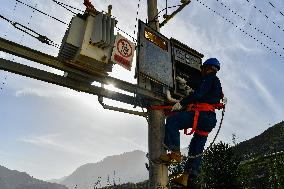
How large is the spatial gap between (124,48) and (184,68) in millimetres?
2006

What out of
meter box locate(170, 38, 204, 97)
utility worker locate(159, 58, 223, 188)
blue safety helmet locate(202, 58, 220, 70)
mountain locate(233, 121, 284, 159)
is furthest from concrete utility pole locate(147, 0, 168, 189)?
mountain locate(233, 121, 284, 159)

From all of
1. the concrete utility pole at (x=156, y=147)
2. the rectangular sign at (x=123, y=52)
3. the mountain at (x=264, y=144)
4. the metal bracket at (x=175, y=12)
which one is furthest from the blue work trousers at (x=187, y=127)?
the mountain at (x=264, y=144)

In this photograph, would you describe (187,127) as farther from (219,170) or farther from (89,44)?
(219,170)

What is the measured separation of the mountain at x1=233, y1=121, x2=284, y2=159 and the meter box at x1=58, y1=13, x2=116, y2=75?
38769mm

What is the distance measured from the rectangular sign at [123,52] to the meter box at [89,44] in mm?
89

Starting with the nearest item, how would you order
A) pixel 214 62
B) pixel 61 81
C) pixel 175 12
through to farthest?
pixel 61 81, pixel 214 62, pixel 175 12

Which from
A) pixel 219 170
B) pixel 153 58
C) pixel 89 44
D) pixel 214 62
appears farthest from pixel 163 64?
pixel 219 170

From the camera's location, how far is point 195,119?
580 cm

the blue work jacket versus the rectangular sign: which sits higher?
the rectangular sign

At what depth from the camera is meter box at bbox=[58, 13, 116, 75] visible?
211 inches

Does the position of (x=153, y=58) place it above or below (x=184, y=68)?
below

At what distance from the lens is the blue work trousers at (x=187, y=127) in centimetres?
566

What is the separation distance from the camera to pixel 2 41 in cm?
470

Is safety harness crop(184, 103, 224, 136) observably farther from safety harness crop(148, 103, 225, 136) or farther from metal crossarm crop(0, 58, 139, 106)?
metal crossarm crop(0, 58, 139, 106)
